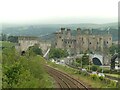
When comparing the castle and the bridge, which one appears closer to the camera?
the bridge

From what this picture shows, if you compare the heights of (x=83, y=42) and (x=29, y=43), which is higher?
(x=83, y=42)

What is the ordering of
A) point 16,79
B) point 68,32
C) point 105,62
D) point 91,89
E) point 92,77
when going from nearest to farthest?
1. point 16,79
2. point 91,89
3. point 92,77
4. point 105,62
5. point 68,32

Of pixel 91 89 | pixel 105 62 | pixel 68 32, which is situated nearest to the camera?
pixel 91 89

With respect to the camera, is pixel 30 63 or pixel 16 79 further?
pixel 30 63

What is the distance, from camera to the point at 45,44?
3113 inches

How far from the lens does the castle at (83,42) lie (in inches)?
3098

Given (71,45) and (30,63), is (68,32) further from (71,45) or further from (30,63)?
(30,63)

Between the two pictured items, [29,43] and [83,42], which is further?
[29,43]

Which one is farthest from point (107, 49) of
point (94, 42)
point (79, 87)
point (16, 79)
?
point (16, 79)

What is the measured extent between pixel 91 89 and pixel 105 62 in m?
36.4

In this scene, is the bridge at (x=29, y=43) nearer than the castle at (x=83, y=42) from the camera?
Yes

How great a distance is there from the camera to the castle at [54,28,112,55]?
3098 inches

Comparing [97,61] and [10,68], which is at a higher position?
[10,68]

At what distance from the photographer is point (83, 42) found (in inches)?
3118
